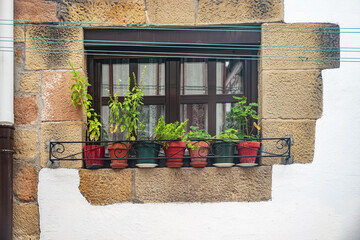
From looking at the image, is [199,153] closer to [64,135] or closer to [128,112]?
[128,112]

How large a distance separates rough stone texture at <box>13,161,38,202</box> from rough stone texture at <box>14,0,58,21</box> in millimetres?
1322

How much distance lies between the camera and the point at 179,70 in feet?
14.0

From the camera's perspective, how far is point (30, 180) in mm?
3963

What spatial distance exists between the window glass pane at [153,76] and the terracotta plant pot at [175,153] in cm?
64

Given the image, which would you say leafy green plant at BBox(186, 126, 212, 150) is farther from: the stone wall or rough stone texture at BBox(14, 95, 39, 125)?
rough stone texture at BBox(14, 95, 39, 125)

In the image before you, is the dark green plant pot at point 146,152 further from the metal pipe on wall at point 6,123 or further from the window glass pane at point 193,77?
the metal pipe on wall at point 6,123

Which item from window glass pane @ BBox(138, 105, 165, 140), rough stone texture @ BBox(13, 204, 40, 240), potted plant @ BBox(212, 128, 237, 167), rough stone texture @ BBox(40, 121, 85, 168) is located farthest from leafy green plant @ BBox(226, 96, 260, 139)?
rough stone texture @ BBox(13, 204, 40, 240)

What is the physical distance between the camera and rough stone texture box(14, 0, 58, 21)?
4082 mm

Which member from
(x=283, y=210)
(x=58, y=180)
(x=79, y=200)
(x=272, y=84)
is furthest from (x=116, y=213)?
(x=272, y=84)

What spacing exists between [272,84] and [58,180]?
2086 mm

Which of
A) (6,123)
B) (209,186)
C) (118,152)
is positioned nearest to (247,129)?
(209,186)

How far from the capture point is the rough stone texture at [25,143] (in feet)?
13.1

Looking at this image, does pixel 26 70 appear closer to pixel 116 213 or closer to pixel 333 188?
pixel 116 213

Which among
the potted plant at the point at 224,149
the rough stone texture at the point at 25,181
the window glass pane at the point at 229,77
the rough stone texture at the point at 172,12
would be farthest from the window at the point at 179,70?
the rough stone texture at the point at 25,181
